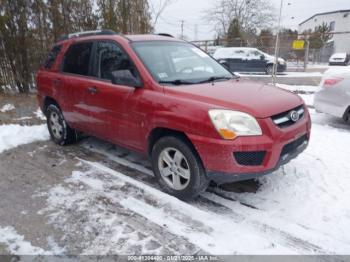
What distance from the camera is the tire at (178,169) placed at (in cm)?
325

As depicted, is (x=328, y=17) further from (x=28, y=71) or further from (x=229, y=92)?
(x=229, y=92)

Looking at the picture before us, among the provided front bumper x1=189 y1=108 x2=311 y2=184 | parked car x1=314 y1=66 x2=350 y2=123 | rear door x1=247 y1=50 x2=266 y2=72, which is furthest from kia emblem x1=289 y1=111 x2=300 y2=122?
rear door x1=247 y1=50 x2=266 y2=72

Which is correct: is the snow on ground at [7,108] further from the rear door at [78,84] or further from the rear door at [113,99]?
the rear door at [113,99]

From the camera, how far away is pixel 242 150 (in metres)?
2.97

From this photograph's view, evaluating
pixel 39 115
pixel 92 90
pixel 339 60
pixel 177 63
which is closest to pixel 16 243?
pixel 92 90

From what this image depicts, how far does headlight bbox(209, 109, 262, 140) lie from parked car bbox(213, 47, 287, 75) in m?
16.8

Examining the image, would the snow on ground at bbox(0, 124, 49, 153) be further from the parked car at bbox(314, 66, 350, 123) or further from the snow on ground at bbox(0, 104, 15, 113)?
the parked car at bbox(314, 66, 350, 123)

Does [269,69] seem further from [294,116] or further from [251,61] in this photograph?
[294,116]

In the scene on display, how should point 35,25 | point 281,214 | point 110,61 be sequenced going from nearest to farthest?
point 281,214 → point 110,61 → point 35,25

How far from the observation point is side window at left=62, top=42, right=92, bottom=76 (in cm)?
451

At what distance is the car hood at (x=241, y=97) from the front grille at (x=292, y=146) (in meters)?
0.37

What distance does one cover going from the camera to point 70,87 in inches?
185

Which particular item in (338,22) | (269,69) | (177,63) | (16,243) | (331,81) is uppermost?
(338,22)

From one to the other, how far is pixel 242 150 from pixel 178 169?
32.3 inches
